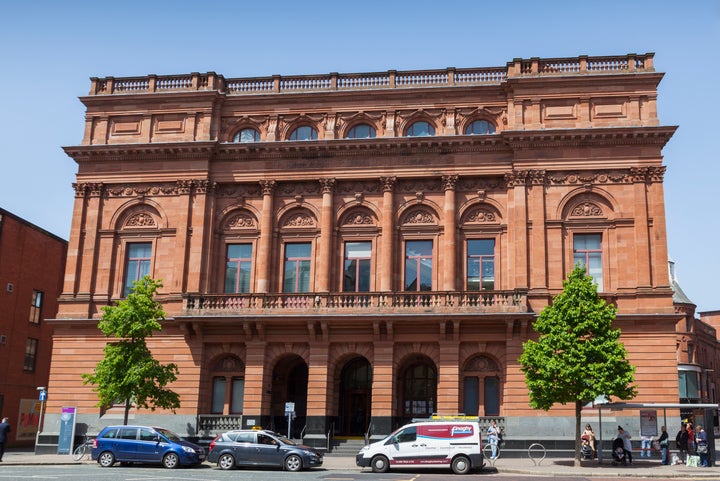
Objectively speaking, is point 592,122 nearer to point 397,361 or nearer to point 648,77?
point 648,77

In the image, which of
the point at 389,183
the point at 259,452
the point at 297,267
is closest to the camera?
the point at 259,452

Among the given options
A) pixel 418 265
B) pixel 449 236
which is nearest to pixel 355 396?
pixel 418 265

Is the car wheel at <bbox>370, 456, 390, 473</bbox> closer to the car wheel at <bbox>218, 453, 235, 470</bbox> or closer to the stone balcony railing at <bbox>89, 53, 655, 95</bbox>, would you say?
the car wheel at <bbox>218, 453, 235, 470</bbox>

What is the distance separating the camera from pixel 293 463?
29812mm

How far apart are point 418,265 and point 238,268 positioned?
33.1ft

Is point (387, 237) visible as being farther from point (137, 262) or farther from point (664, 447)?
point (664, 447)

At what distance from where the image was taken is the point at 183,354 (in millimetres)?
40281

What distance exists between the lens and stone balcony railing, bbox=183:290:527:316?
37844mm

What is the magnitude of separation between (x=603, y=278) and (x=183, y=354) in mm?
22444

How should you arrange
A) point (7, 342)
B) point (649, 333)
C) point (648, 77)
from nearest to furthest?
1. point (649, 333)
2. point (648, 77)
3. point (7, 342)

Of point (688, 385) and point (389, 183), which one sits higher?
point (389, 183)

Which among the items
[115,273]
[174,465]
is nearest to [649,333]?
[174,465]

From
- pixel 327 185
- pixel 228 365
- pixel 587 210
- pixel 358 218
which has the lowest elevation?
pixel 228 365

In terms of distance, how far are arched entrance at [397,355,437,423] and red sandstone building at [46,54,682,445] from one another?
0.36 ft
